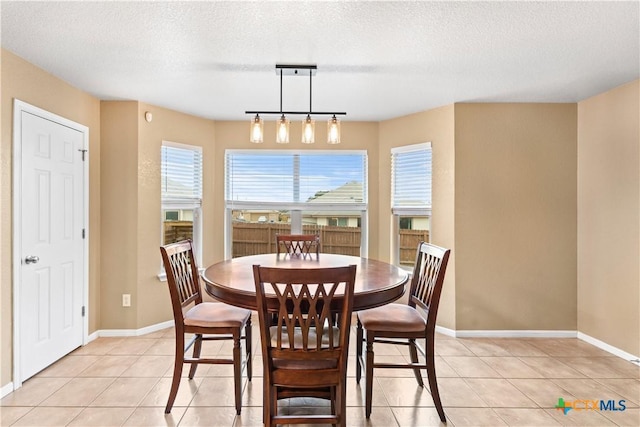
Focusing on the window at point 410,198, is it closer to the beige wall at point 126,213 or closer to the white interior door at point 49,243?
the beige wall at point 126,213

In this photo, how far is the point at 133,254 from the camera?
337 centimetres

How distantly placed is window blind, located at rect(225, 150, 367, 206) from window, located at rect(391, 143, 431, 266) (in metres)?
0.42

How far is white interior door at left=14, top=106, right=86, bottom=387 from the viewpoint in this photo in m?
2.49

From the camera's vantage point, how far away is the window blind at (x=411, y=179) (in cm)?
374

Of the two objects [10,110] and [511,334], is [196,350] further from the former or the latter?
[511,334]

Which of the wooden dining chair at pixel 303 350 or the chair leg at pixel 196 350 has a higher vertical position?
the wooden dining chair at pixel 303 350

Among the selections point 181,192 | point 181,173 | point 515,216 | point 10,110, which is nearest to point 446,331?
point 515,216

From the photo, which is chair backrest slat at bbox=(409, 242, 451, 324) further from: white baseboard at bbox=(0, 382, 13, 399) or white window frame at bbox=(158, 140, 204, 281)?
white baseboard at bbox=(0, 382, 13, 399)

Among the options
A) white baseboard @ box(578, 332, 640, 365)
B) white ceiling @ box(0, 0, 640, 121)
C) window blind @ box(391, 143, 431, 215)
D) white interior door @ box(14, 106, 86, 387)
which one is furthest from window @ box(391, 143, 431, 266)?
white interior door @ box(14, 106, 86, 387)

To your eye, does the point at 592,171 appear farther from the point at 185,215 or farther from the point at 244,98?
the point at 185,215

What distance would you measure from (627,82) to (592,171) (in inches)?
31.5

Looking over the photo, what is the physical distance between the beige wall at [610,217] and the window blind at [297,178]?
225cm

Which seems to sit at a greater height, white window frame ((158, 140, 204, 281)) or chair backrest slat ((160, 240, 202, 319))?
white window frame ((158, 140, 204, 281))

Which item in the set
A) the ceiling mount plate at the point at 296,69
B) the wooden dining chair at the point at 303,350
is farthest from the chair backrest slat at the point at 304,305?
the ceiling mount plate at the point at 296,69
